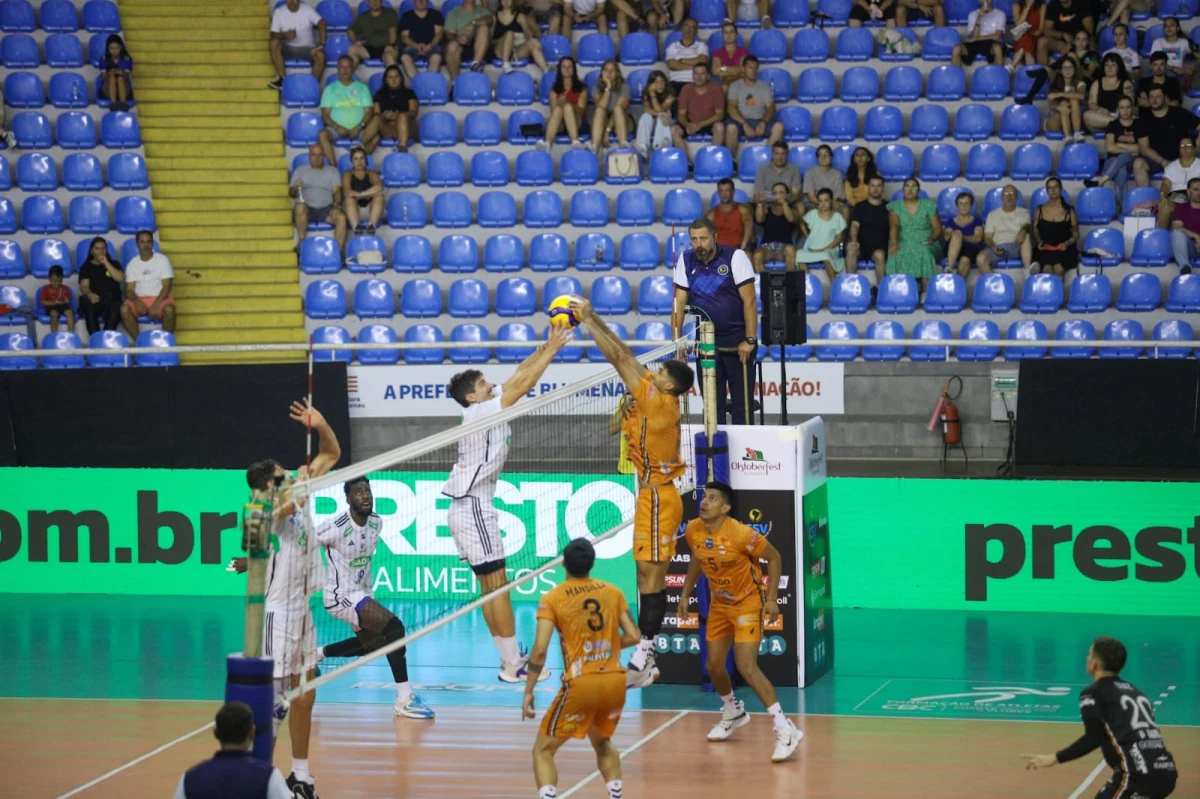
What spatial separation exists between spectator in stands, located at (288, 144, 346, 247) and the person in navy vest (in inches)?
612

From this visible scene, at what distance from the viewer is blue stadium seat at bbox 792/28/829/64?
23656mm

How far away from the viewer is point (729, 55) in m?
23.3

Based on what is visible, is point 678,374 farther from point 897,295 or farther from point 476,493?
point 897,295

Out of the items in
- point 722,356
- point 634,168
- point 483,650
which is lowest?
point 483,650

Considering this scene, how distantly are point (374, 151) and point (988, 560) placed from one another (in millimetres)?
11299

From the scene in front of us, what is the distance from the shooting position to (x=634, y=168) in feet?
74.5

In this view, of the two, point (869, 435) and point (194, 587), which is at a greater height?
point (869, 435)

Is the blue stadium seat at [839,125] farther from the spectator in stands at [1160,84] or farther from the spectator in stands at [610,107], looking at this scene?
the spectator in stands at [1160,84]

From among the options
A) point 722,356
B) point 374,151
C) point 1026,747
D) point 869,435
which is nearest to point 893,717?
point 1026,747

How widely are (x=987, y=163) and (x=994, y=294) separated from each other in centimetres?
246

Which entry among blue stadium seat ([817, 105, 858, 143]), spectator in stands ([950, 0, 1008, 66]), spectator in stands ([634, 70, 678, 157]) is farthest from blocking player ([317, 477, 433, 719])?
spectator in stands ([950, 0, 1008, 66])

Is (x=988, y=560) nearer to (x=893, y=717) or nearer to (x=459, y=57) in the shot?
(x=893, y=717)

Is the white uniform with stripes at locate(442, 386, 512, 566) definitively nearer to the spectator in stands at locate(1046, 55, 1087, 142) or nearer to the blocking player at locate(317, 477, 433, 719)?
the blocking player at locate(317, 477, 433, 719)

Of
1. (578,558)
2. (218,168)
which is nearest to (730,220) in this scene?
(218,168)
